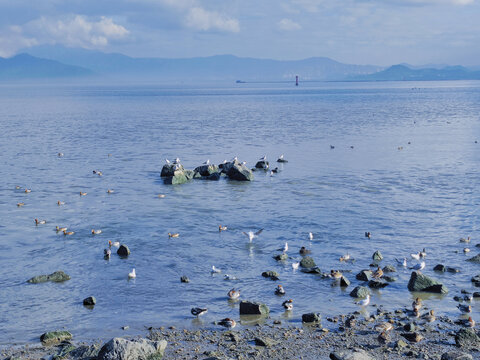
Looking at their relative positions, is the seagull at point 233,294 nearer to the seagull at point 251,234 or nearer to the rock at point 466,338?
the seagull at point 251,234

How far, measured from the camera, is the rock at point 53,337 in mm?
16875

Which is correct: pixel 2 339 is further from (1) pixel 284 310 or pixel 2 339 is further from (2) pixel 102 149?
(2) pixel 102 149

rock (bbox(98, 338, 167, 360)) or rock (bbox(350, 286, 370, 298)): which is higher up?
rock (bbox(98, 338, 167, 360))

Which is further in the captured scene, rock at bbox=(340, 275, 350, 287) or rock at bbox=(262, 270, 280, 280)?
rock at bbox=(262, 270, 280, 280)

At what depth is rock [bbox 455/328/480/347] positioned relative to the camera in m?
16.2

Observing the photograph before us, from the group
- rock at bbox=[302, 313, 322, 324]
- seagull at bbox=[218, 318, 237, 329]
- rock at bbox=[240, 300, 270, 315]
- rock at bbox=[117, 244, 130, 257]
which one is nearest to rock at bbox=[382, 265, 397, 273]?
rock at bbox=[302, 313, 322, 324]

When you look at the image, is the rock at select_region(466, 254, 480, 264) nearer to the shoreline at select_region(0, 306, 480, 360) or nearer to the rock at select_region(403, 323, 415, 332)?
the shoreline at select_region(0, 306, 480, 360)

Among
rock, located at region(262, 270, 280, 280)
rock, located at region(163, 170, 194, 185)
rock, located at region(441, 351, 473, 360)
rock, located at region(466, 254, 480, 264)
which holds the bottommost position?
rock, located at region(262, 270, 280, 280)

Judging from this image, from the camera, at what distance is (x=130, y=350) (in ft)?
49.1

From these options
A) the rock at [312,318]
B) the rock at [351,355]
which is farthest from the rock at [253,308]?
the rock at [351,355]

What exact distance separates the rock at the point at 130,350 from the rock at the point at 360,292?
7.95m

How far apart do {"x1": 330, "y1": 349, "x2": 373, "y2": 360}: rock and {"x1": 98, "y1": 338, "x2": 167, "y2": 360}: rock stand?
16.3 ft

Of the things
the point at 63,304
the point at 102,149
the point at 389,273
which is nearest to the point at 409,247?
the point at 389,273

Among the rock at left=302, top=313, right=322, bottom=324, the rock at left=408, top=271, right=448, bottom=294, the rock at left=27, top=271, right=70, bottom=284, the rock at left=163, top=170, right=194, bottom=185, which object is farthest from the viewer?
the rock at left=163, top=170, right=194, bottom=185
